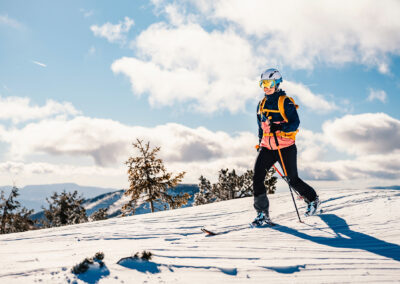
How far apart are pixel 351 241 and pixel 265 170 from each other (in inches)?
72.5

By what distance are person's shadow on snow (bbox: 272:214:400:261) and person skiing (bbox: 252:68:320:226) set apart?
0.56m

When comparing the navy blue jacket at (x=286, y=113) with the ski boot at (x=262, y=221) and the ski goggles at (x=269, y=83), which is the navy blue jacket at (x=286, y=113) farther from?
the ski boot at (x=262, y=221)

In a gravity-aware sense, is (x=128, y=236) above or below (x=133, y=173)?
below

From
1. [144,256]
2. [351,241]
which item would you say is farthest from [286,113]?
[144,256]

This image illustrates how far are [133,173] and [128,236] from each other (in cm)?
2277

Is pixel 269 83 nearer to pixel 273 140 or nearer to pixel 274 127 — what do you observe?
pixel 274 127

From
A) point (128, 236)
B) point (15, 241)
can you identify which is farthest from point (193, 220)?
point (15, 241)

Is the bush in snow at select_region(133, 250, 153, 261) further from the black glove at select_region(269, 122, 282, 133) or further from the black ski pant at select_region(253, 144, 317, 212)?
the black glove at select_region(269, 122, 282, 133)

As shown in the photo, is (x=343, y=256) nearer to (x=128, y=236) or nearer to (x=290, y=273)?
(x=290, y=273)

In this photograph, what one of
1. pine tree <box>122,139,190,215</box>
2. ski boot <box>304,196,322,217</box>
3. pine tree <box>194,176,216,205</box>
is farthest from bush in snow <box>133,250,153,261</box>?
pine tree <box>194,176,216,205</box>

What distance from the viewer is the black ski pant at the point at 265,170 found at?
4.95 meters

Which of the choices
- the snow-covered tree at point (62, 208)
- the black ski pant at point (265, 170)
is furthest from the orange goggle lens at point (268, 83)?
the snow-covered tree at point (62, 208)

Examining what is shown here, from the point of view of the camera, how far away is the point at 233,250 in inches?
136

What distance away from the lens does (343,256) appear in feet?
10.2
